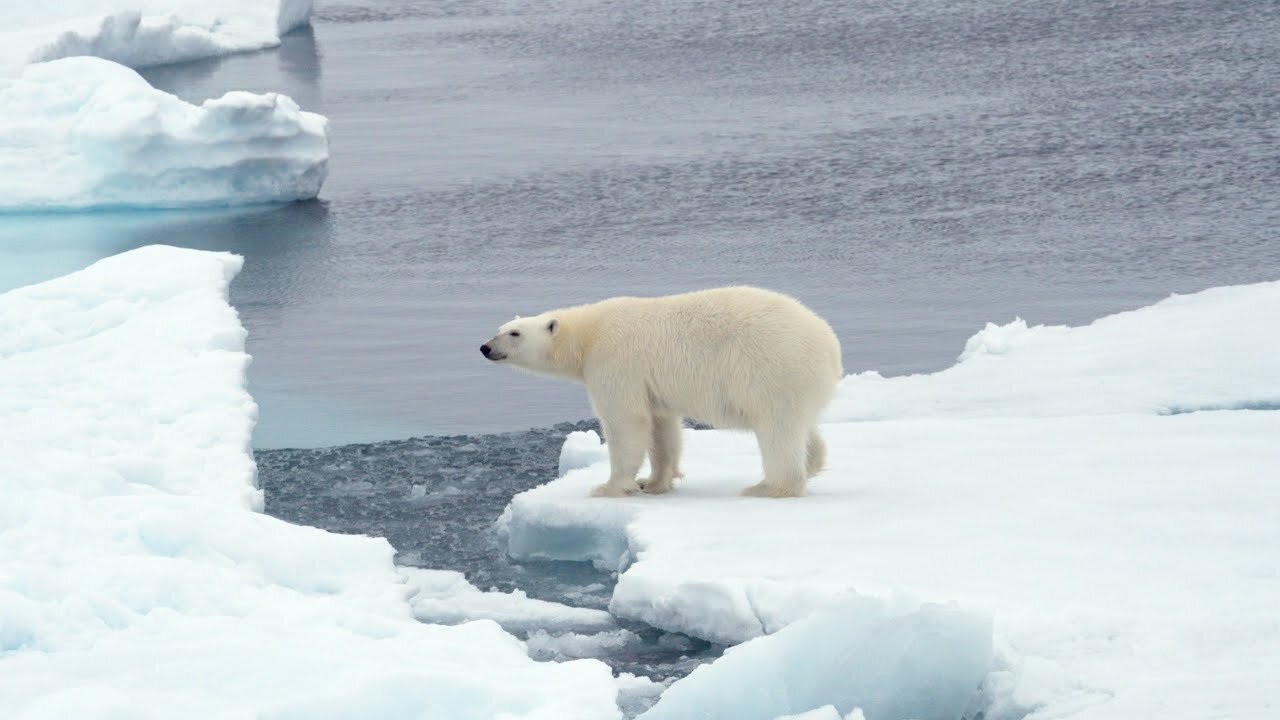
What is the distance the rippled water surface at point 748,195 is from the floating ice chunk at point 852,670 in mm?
5172

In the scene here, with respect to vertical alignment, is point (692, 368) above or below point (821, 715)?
above

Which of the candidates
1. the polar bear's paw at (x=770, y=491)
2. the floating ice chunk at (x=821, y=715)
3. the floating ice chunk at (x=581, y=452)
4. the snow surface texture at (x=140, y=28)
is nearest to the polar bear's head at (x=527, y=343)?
the floating ice chunk at (x=581, y=452)

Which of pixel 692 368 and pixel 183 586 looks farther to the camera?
pixel 692 368

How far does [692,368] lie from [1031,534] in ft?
5.16

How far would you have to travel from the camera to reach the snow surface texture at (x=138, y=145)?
591 inches

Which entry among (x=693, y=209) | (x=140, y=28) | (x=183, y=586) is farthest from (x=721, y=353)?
(x=140, y=28)

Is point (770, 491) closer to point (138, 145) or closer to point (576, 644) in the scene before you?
point (576, 644)

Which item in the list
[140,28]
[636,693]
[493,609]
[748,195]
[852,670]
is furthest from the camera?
[140,28]

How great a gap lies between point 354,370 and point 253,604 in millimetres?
6149

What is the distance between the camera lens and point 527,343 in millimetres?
6445

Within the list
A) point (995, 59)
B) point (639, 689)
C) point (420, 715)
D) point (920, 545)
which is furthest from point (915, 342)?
point (995, 59)

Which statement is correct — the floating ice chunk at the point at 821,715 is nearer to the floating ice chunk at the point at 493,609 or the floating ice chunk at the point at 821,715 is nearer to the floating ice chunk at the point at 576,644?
the floating ice chunk at the point at 576,644

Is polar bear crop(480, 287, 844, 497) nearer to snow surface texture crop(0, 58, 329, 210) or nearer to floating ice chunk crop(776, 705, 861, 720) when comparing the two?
floating ice chunk crop(776, 705, 861, 720)

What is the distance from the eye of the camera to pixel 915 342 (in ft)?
35.1
